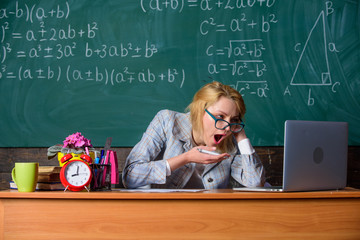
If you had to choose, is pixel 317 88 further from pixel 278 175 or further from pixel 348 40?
pixel 278 175

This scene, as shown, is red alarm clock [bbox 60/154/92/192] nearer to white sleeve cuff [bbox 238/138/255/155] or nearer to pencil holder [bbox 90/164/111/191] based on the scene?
pencil holder [bbox 90/164/111/191]

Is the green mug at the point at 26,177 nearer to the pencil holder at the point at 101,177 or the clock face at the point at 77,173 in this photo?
the clock face at the point at 77,173

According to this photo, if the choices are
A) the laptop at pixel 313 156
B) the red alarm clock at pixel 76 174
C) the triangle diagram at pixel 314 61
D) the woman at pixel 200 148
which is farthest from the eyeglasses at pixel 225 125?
the triangle diagram at pixel 314 61

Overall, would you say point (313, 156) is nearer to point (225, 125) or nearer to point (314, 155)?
point (314, 155)

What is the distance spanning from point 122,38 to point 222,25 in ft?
2.33

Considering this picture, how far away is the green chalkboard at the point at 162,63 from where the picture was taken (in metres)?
2.80

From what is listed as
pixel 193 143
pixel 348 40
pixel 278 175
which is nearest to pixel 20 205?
pixel 193 143

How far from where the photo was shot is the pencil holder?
1616 mm

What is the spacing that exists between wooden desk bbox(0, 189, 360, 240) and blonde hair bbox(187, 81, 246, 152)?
0.67m

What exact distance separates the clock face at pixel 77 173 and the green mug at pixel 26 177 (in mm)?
117

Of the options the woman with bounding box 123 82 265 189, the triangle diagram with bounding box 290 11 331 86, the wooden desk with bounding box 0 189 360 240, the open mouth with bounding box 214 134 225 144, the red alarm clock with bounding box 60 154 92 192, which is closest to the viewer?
the wooden desk with bounding box 0 189 360 240

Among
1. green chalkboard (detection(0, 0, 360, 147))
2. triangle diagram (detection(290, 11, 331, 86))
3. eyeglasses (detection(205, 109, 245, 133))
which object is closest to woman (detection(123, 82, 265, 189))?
eyeglasses (detection(205, 109, 245, 133))

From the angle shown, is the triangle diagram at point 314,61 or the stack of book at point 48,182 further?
the triangle diagram at point 314,61

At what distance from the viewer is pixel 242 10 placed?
112 inches
